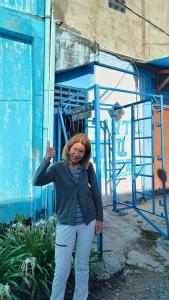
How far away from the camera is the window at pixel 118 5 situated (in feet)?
Result: 22.6

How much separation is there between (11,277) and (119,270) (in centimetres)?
143

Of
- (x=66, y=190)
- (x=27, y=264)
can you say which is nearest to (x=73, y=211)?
(x=66, y=190)

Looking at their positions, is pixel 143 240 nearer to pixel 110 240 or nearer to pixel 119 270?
pixel 110 240

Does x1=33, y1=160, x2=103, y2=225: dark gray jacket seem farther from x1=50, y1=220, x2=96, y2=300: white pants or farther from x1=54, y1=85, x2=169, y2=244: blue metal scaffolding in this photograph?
x1=54, y1=85, x2=169, y2=244: blue metal scaffolding

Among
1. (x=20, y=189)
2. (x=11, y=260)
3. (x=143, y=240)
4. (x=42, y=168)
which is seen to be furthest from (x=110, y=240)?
(x=42, y=168)

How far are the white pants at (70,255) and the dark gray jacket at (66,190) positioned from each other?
83 millimetres

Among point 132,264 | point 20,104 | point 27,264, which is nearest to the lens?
point 27,264

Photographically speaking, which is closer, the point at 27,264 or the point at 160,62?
the point at 27,264

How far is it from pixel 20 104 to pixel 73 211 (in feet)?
9.28

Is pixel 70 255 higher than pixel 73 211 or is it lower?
lower

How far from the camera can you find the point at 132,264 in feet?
13.2

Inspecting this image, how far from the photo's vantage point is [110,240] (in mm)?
4758

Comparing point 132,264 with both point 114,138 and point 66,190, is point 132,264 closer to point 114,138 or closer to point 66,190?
point 66,190

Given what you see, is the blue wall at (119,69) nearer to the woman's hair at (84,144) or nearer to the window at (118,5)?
the window at (118,5)
